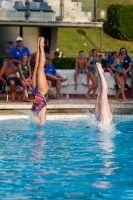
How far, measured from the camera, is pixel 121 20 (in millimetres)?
37906

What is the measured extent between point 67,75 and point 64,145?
7.71 m

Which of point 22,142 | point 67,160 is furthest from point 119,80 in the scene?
point 67,160

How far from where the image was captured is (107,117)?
1063 centimetres

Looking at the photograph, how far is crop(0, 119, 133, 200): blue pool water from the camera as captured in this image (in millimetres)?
6387

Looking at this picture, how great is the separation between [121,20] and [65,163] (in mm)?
30841

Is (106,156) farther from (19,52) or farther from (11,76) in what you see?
(19,52)

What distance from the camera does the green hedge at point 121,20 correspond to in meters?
37.8

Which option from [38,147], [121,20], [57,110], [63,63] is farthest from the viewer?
Answer: [121,20]

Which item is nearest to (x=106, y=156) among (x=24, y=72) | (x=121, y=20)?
(x=24, y=72)

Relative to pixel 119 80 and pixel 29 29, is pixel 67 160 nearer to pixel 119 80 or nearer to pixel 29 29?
pixel 119 80

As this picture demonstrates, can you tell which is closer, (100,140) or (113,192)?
(113,192)

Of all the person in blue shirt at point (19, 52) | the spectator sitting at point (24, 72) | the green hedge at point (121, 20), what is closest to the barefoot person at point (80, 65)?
the person in blue shirt at point (19, 52)

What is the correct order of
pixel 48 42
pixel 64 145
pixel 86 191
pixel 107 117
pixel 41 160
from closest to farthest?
pixel 86 191 < pixel 41 160 < pixel 64 145 < pixel 107 117 < pixel 48 42

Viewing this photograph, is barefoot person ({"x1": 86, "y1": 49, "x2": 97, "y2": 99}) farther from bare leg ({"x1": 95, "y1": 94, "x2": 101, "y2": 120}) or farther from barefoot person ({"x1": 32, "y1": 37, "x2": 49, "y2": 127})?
bare leg ({"x1": 95, "y1": 94, "x2": 101, "y2": 120})
